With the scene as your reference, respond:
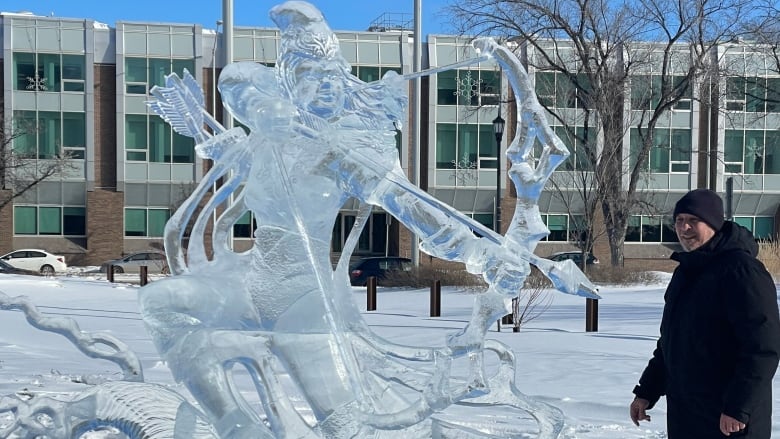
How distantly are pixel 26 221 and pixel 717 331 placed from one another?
31.3 meters

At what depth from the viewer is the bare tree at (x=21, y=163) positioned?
27.3 metres

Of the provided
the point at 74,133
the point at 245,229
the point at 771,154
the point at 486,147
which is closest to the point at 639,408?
the point at 245,229

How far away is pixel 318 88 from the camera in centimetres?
387

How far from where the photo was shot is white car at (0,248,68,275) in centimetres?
2747

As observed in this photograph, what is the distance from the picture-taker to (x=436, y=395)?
138 inches

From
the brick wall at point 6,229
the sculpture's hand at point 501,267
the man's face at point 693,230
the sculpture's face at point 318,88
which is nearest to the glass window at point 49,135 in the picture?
the brick wall at point 6,229

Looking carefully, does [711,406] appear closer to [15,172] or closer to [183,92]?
[183,92]

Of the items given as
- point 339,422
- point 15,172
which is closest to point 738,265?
point 339,422

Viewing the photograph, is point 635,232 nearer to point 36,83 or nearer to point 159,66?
point 159,66

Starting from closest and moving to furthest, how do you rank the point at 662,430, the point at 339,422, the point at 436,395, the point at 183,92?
the point at 436,395
the point at 339,422
the point at 183,92
the point at 662,430

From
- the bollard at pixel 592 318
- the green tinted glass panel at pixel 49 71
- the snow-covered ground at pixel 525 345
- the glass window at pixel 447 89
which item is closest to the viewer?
the snow-covered ground at pixel 525 345

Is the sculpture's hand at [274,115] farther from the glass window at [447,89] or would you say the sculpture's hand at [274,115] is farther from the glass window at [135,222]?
the glass window at [135,222]

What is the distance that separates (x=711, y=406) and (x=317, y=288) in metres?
1.71

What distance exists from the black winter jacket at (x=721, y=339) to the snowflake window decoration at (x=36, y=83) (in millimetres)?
30452
